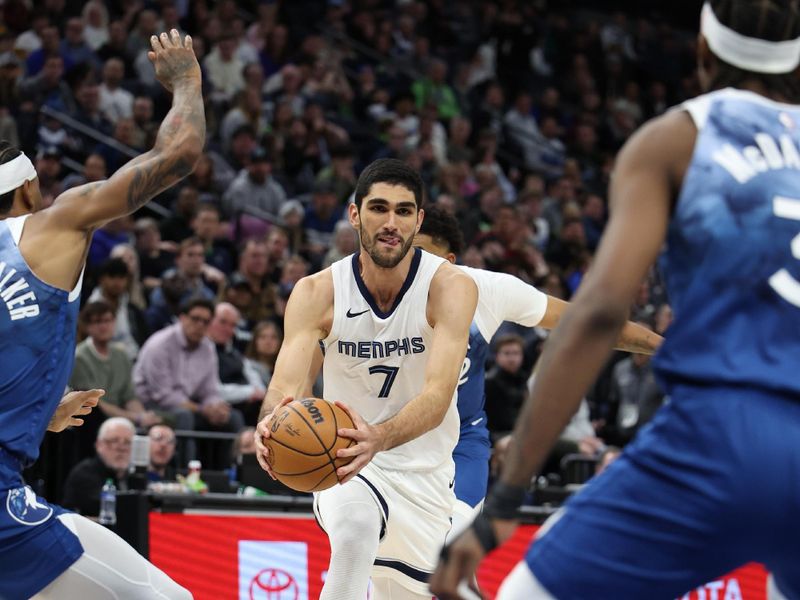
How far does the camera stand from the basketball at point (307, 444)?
486 centimetres

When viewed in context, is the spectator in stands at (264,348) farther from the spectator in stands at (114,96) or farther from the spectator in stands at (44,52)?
the spectator in stands at (44,52)

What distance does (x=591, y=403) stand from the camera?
13156 mm

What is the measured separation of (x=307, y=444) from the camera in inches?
192

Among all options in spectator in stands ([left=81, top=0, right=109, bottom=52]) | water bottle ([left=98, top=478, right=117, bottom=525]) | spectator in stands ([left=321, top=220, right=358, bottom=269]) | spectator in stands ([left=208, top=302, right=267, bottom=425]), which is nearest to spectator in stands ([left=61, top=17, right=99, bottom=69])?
spectator in stands ([left=81, top=0, right=109, bottom=52])

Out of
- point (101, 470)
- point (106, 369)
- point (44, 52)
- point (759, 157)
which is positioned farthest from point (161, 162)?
point (44, 52)

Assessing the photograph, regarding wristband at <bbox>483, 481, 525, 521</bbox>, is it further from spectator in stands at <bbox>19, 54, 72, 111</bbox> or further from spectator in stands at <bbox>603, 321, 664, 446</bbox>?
spectator in stands at <bbox>19, 54, 72, 111</bbox>

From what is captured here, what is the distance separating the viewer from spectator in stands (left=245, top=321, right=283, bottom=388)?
11438mm

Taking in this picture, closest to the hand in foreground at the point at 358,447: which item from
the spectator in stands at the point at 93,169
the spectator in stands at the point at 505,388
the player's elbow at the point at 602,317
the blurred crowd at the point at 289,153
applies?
the player's elbow at the point at 602,317

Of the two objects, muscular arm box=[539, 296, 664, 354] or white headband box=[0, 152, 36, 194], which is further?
muscular arm box=[539, 296, 664, 354]

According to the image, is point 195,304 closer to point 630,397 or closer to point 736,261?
point 630,397

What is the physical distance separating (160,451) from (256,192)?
5.57m

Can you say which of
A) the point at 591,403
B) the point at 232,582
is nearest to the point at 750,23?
the point at 232,582

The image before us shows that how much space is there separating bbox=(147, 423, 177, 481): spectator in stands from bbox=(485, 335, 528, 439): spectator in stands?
3.19m

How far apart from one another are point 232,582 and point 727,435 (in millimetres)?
5436
